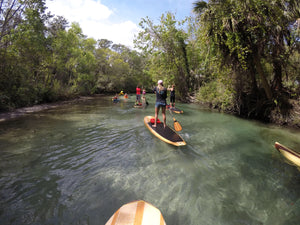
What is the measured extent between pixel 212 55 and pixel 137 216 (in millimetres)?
10807

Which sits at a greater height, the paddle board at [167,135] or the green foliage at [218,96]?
the green foliage at [218,96]

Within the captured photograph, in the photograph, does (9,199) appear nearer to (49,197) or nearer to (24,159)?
(49,197)

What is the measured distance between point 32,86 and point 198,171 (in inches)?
635

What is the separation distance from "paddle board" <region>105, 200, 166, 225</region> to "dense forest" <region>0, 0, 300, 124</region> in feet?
29.9

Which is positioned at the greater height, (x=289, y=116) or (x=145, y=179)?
(x=289, y=116)

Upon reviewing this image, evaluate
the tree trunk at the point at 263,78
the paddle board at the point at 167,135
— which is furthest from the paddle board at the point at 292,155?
the tree trunk at the point at 263,78

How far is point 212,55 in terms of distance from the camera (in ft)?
34.5

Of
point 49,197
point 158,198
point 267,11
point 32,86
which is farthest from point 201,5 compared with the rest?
point 32,86

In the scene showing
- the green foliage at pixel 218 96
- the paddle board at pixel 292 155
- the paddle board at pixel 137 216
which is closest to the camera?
the paddle board at pixel 137 216

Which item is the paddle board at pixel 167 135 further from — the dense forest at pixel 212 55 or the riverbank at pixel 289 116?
Result: the riverbank at pixel 289 116

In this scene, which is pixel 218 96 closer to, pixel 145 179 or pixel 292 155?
pixel 292 155

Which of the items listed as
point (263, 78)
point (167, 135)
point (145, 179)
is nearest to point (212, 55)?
point (263, 78)

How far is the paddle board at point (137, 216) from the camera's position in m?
2.10

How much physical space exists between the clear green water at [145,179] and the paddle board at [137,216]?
0.57m
